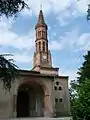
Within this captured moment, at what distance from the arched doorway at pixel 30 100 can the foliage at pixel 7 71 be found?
87.6 ft

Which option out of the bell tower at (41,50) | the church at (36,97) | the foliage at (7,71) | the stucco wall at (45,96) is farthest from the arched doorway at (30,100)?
the foliage at (7,71)

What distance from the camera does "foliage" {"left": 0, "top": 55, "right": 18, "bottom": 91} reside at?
843 centimetres

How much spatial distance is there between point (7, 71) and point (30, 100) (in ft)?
97.4

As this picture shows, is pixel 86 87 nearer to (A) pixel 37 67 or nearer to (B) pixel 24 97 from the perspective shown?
(B) pixel 24 97

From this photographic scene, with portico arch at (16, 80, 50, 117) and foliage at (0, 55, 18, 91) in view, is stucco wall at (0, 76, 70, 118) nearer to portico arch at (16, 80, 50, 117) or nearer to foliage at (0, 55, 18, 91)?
portico arch at (16, 80, 50, 117)

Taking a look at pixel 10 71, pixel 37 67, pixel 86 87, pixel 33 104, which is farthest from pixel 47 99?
pixel 10 71

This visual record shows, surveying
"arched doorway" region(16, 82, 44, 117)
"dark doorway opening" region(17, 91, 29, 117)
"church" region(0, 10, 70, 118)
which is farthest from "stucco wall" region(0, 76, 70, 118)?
"dark doorway opening" region(17, 91, 29, 117)

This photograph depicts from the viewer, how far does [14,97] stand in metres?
31.8

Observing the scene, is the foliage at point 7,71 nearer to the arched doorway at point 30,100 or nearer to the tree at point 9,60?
the tree at point 9,60

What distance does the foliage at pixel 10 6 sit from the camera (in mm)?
8188

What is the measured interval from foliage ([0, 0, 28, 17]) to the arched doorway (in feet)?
90.3

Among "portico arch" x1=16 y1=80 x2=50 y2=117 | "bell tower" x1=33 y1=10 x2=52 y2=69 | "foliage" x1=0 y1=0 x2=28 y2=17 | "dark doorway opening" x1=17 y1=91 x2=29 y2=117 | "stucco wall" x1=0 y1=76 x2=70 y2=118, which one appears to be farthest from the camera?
"bell tower" x1=33 y1=10 x2=52 y2=69

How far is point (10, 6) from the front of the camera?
27.0ft

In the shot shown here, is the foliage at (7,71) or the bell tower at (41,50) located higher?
the bell tower at (41,50)
